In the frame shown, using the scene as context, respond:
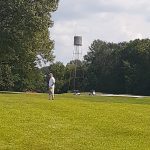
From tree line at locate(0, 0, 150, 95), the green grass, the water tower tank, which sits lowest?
the green grass

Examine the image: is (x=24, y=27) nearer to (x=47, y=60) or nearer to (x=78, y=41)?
(x=47, y=60)

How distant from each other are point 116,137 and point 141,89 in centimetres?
9438

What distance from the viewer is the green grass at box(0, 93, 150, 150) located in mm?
16438

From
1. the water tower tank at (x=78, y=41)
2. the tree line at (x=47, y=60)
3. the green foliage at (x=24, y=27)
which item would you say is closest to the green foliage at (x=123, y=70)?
the tree line at (x=47, y=60)

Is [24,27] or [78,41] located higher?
[78,41]

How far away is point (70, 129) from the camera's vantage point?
19.1 meters

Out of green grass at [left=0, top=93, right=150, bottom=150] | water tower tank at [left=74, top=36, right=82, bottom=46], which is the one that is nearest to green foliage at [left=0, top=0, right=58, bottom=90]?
green grass at [left=0, top=93, right=150, bottom=150]

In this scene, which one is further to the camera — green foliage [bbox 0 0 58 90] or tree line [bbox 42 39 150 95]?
tree line [bbox 42 39 150 95]

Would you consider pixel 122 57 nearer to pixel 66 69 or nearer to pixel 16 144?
pixel 66 69

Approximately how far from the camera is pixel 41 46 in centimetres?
6000

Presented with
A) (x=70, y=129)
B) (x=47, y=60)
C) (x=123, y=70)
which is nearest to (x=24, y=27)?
(x=47, y=60)

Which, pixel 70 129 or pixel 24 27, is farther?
pixel 24 27

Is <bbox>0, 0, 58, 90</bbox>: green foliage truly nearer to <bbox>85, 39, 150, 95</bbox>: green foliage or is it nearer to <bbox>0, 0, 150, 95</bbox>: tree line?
<bbox>0, 0, 150, 95</bbox>: tree line

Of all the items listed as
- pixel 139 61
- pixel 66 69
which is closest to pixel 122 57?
pixel 139 61
